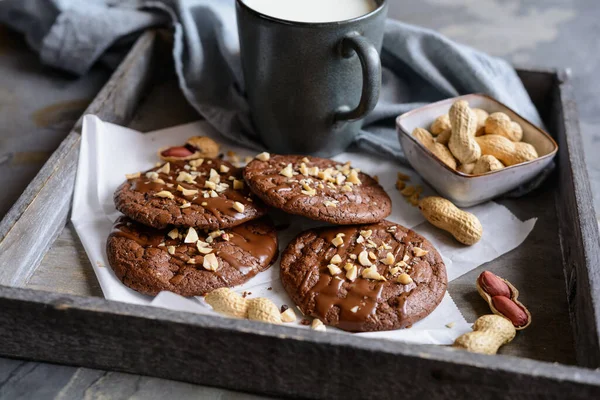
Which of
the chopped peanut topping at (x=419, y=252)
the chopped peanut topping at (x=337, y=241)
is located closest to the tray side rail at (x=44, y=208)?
the chopped peanut topping at (x=337, y=241)

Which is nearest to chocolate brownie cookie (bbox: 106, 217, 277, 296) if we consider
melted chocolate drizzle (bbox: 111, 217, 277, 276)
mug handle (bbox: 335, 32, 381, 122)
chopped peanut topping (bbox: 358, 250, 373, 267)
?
melted chocolate drizzle (bbox: 111, 217, 277, 276)

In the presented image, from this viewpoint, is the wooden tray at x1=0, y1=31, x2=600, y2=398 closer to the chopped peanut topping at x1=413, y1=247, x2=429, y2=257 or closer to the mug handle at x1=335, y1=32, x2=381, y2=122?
the chopped peanut topping at x1=413, y1=247, x2=429, y2=257

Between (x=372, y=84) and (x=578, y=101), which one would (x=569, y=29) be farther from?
(x=372, y=84)

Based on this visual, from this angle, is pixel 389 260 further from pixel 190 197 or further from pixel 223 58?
pixel 223 58

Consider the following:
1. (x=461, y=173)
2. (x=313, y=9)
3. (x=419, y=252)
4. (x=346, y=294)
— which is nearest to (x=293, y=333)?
(x=346, y=294)

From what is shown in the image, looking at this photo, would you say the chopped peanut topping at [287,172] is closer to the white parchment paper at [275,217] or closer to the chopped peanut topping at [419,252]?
the white parchment paper at [275,217]

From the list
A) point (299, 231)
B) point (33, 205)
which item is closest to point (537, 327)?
point (299, 231)
